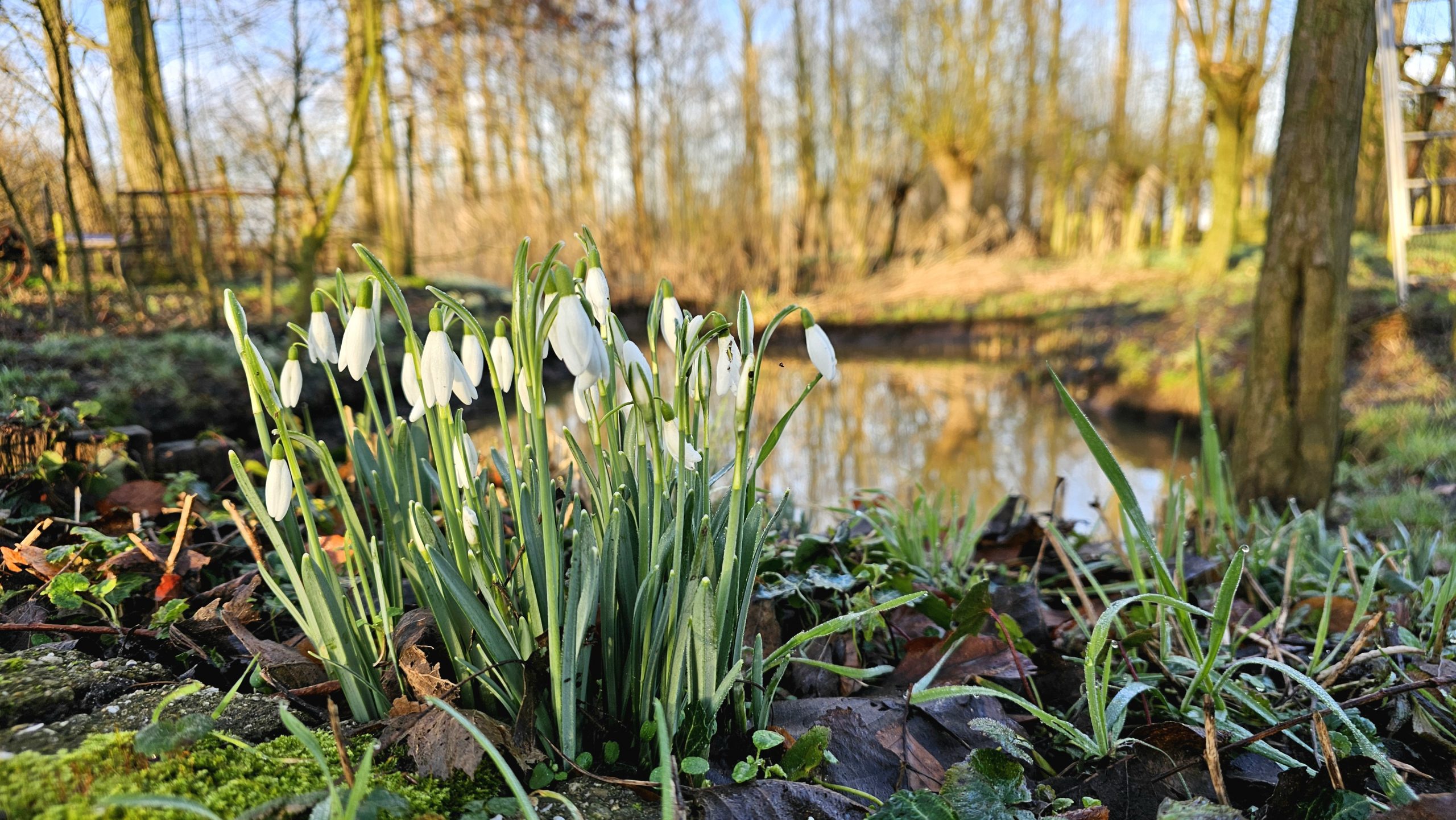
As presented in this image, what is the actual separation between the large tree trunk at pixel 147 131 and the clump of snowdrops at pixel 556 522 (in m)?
2.75

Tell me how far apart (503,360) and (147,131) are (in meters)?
3.39

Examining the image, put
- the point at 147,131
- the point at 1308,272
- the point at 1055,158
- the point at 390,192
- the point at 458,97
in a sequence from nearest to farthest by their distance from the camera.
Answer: the point at 1308,272 < the point at 147,131 < the point at 458,97 < the point at 390,192 < the point at 1055,158

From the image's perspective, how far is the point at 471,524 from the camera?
1.01 m

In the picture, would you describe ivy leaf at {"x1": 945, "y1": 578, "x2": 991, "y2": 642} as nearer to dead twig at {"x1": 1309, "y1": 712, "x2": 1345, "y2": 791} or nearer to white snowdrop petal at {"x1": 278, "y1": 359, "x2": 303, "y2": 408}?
dead twig at {"x1": 1309, "y1": 712, "x2": 1345, "y2": 791}

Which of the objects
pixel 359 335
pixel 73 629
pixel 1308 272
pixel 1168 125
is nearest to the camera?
pixel 359 335

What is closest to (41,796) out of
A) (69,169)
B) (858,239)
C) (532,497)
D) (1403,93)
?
(532,497)

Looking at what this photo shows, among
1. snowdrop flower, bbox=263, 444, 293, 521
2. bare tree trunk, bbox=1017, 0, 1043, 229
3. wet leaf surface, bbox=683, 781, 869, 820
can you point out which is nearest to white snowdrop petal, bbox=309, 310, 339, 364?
snowdrop flower, bbox=263, 444, 293, 521

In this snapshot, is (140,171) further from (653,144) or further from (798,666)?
(653,144)

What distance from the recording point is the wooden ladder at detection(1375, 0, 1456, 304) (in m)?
5.20

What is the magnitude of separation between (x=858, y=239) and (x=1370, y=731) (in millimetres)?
13104

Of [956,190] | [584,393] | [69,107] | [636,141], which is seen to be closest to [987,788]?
[584,393]

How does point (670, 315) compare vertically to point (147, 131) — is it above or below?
below

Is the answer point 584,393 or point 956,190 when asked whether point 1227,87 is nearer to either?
point 956,190

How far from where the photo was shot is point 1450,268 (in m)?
6.61
